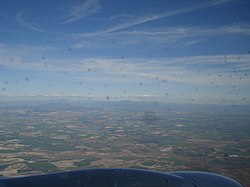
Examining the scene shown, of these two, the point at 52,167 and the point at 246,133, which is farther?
the point at 246,133

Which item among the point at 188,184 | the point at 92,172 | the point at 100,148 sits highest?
the point at 92,172

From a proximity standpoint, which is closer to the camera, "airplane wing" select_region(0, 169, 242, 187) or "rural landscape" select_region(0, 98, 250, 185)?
"airplane wing" select_region(0, 169, 242, 187)

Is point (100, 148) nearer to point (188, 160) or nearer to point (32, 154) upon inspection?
point (32, 154)

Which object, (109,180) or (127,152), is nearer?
(109,180)

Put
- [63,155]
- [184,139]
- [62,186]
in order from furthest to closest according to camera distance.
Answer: [184,139] < [63,155] < [62,186]

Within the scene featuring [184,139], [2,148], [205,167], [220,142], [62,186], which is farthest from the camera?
[184,139]

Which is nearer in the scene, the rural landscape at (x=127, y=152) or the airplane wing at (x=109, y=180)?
the airplane wing at (x=109, y=180)

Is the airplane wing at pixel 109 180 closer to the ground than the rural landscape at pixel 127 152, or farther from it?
farther from it

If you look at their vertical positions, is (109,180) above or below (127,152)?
above

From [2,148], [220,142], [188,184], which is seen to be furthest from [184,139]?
[188,184]

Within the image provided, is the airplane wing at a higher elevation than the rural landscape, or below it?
higher

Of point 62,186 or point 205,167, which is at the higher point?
point 62,186
